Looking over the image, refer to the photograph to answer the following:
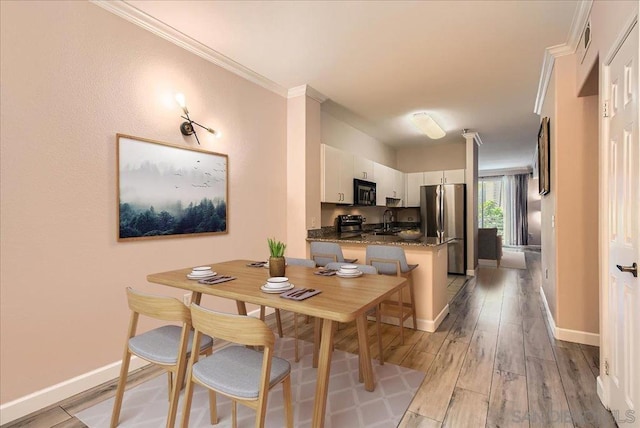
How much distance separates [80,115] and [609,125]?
3.34m

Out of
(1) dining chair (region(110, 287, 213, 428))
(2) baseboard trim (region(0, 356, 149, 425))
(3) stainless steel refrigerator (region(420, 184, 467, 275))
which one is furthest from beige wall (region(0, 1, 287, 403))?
(3) stainless steel refrigerator (region(420, 184, 467, 275))

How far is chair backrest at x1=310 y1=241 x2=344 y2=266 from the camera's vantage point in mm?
3196

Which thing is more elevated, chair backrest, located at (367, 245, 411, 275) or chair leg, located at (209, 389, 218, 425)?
chair backrest, located at (367, 245, 411, 275)

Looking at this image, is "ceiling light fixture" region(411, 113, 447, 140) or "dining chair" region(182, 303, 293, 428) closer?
"dining chair" region(182, 303, 293, 428)

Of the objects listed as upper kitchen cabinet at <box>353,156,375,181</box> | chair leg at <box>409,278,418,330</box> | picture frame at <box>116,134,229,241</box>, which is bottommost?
chair leg at <box>409,278,418,330</box>

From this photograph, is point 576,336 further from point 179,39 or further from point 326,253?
point 179,39

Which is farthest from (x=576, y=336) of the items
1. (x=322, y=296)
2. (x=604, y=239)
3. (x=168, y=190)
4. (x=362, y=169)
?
(x=168, y=190)

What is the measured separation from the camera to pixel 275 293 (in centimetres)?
163

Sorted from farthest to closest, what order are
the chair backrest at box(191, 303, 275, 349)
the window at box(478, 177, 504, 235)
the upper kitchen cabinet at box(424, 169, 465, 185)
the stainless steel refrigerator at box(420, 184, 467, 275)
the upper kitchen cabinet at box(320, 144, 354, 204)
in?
the window at box(478, 177, 504, 235)
the upper kitchen cabinet at box(424, 169, 465, 185)
the stainless steel refrigerator at box(420, 184, 467, 275)
the upper kitchen cabinet at box(320, 144, 354, 204)
the chair backrest at box(191, 303, 275, 349)

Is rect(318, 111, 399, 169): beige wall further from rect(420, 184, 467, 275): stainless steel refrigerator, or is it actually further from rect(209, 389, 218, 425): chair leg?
rect(209, 389, 218, 425): chair leg

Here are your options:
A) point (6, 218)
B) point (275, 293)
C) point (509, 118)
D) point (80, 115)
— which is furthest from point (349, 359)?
point (509, 118)

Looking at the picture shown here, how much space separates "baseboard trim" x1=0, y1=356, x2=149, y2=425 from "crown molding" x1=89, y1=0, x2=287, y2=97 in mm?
2587

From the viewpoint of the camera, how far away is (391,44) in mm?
2762

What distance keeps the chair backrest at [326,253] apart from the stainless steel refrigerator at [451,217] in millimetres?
3348
